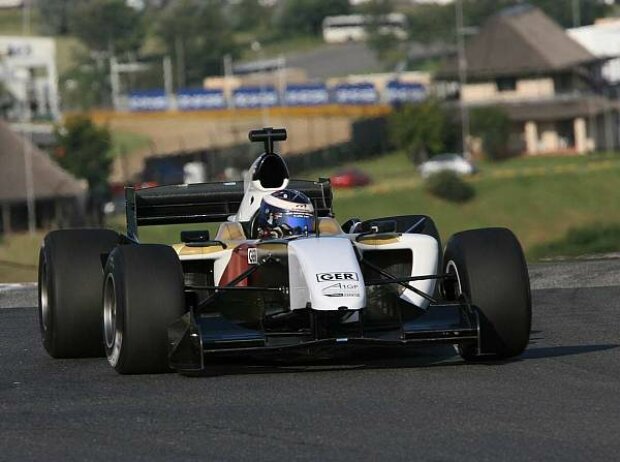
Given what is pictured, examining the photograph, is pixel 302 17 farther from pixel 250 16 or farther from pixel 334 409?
pixel 334 409

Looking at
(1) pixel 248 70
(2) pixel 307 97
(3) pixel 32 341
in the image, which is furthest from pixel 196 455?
(1) pixel 248 70

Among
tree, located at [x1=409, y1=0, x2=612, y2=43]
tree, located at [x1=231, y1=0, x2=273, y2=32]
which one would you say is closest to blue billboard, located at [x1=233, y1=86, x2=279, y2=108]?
tree, located at [x1=409, y1=0, x2=612, y2=43]

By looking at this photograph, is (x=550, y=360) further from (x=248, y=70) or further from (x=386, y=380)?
(x=248, y=70)

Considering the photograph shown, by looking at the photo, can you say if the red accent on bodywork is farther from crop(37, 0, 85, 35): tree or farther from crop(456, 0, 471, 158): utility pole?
crop(37, 0, 85, 35): tree

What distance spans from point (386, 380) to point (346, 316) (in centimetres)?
60

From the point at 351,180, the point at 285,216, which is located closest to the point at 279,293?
the point at 285,216

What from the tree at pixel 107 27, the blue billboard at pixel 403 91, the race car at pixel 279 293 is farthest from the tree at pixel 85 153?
the race car at pixel 279 293

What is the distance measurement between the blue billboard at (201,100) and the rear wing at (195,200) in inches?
3944

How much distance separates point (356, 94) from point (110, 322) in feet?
331

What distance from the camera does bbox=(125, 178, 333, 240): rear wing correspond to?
13875 mm

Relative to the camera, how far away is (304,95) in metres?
112

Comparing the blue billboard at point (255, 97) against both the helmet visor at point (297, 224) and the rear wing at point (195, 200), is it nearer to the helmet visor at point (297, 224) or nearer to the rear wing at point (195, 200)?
the rear wing at point (195, 200)

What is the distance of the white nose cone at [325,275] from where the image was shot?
1001 centimetres

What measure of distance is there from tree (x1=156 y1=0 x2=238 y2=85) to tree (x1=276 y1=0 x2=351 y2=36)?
642 cm
